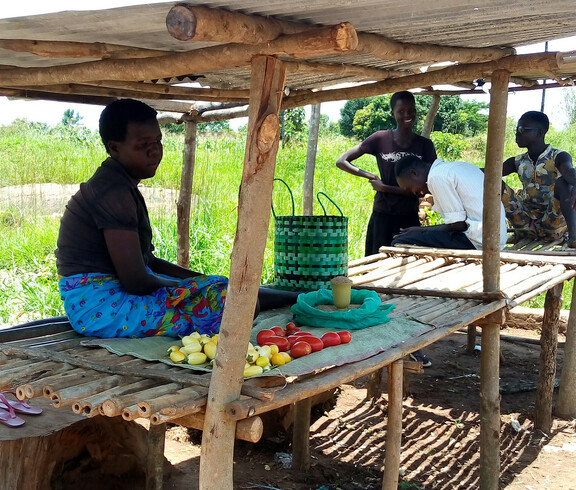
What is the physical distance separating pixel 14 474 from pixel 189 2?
2.28 m

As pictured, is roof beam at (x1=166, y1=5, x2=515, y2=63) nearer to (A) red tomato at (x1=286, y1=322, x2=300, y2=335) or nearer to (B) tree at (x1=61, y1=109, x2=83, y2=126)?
(A) red tomato at (x1=286, y1=322, x2=300, y2=335)

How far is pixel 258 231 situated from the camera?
7.36 ft

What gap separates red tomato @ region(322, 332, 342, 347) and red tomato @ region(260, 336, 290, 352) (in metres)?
0.17

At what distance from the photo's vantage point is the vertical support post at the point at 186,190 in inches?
226

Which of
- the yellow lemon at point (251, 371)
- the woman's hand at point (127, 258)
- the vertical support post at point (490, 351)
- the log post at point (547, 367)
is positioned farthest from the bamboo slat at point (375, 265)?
the yellow lemon at point (251, 371)

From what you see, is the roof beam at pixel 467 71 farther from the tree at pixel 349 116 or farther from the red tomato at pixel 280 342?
the tree at pixel 349 116

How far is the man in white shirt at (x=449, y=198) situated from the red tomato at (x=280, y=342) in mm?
2643

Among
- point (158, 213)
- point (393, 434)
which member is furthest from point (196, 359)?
point (158, 213)

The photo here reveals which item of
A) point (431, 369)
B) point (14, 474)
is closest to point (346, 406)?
point (431, 369)

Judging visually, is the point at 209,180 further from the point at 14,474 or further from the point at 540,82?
the point at 14,474

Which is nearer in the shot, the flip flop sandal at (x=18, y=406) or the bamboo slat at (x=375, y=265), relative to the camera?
the flip flop sandal at (x=18, y=406)

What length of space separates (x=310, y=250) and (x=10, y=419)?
1.74 meters

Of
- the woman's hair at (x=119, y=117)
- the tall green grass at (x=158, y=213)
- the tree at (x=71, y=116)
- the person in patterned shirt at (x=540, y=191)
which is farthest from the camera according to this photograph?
the tree at (x=71, y=116)

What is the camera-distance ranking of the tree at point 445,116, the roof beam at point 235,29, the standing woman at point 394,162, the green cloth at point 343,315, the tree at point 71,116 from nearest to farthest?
the roof beam at point 235,29 → the green cloth at point 343,315 → the standing woman at point 394,162 → the tree at point 445,116 → the tree at point 71,116
